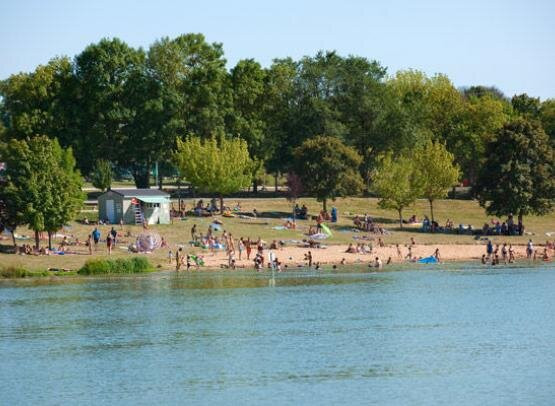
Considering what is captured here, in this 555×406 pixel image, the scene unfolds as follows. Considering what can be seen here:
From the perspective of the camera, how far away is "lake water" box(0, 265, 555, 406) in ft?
137

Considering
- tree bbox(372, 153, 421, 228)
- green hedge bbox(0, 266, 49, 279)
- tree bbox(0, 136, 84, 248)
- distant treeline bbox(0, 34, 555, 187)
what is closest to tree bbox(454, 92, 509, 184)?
distant treeline bbox(0, 34, 555, 187)

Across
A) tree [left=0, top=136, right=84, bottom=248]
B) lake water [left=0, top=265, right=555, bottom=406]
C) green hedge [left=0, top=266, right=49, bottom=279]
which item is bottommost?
lake water [left=0, top=265, right=555, bottom=406]

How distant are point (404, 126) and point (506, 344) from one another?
237ft

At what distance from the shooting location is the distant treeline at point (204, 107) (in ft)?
366

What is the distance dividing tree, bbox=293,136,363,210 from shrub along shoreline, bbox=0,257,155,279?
28.9m

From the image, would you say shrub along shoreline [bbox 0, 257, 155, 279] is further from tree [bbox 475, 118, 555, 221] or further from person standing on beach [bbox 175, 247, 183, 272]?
tree [bbox 475, 118, 555, 221]

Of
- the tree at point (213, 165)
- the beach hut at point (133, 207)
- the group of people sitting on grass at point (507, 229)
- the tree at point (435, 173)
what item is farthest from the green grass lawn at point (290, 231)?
the tree at point (213, 165)

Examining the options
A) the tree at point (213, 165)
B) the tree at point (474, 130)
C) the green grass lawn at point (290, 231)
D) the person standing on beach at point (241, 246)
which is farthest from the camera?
the tree at point (474, 130)

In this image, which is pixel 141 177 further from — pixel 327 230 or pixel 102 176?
pixel 327 230

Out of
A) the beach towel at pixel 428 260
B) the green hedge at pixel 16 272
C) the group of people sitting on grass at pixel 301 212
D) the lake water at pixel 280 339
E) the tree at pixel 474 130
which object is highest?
the tree at pixel 474 130

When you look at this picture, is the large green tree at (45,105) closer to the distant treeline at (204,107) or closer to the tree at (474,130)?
the distant treeline at (204,107)

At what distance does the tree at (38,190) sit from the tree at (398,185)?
32.8 m

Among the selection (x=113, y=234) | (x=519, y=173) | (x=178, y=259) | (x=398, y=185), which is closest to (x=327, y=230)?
(x=398, y=185)

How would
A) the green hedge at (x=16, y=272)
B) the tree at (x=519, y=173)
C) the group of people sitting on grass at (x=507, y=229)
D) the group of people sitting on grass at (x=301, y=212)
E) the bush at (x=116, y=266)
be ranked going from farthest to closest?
the group of people sitting on grass at (x=301, y=212)
the tree at (x=519, y=173)
the group of people sitting on grass at (x=507, y=229)
the bush at (x=116, y=266)
the green hedge at (x=16, y=272)
